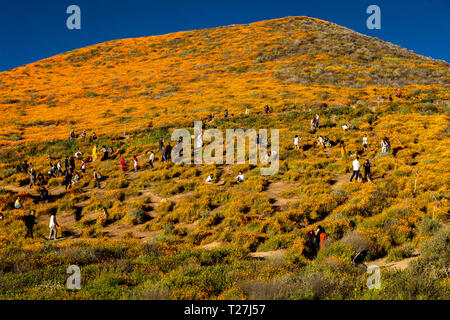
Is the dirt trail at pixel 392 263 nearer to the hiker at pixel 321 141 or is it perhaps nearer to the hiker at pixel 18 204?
the hiker at pixel 321 141

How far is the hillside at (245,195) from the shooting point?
647 centimetres

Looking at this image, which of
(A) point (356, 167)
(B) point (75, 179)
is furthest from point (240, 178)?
(B) point (75, 179)

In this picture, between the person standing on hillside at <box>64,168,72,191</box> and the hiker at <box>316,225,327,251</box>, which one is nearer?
the hiker at <box>316,225,327,251</box>

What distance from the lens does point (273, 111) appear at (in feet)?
111

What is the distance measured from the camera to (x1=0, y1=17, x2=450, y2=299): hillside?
21.2 ft

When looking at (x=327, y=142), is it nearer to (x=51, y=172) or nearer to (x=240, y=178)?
(x=240, y=178)

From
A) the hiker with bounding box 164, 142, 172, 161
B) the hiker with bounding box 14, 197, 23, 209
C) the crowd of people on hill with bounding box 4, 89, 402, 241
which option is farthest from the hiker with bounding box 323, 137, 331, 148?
the hiker with bounding box 14, 197, 23, 209

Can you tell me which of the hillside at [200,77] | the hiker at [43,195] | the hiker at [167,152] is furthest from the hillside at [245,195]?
the hiker at [167,152]

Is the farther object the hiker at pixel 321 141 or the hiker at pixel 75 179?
the hiker at pixel 321 141

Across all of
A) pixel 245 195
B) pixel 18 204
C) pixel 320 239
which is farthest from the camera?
pixel 18 204

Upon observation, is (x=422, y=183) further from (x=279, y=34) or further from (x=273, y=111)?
(x=279, y=34)

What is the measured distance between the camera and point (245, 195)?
1562 centimetres

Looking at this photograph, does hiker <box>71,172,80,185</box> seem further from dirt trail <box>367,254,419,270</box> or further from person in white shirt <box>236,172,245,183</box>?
dirt trail <box>367,254,419,270</box>
